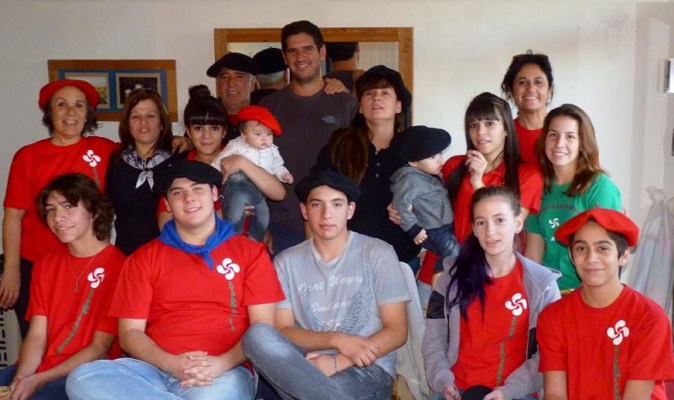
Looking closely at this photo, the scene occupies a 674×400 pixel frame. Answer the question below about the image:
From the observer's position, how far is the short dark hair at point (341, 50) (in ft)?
15.3

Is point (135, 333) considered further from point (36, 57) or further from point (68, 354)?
point (36, 57)

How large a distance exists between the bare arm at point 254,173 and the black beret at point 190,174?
368 millimetres

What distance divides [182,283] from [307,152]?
1079 millimetres

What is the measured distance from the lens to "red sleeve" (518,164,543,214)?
9.88ft

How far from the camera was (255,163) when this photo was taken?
3311 millimetres

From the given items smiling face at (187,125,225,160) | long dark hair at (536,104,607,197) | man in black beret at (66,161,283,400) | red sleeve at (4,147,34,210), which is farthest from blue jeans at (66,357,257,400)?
long dark hair at (536,104,607,197)

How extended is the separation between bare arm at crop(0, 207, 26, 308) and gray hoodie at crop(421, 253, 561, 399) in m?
1.94

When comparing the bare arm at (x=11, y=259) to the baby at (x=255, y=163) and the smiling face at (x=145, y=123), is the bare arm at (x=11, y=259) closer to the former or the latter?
the smiling face at (x=145, y=123)

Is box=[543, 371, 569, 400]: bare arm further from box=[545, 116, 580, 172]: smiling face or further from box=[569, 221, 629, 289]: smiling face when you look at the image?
box=[545, 116, 580, 172]: smiling face

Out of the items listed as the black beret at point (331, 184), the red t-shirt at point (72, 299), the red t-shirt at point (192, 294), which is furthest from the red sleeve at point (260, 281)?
the red t-shirt at point (72, 299)

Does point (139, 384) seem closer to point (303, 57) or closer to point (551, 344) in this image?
point (551, 344)

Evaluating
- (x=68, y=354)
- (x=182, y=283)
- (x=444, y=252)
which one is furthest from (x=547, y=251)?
(x=68, y=354)

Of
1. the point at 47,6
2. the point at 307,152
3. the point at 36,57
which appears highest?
the point at 47,6

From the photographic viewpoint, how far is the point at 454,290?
271cm
